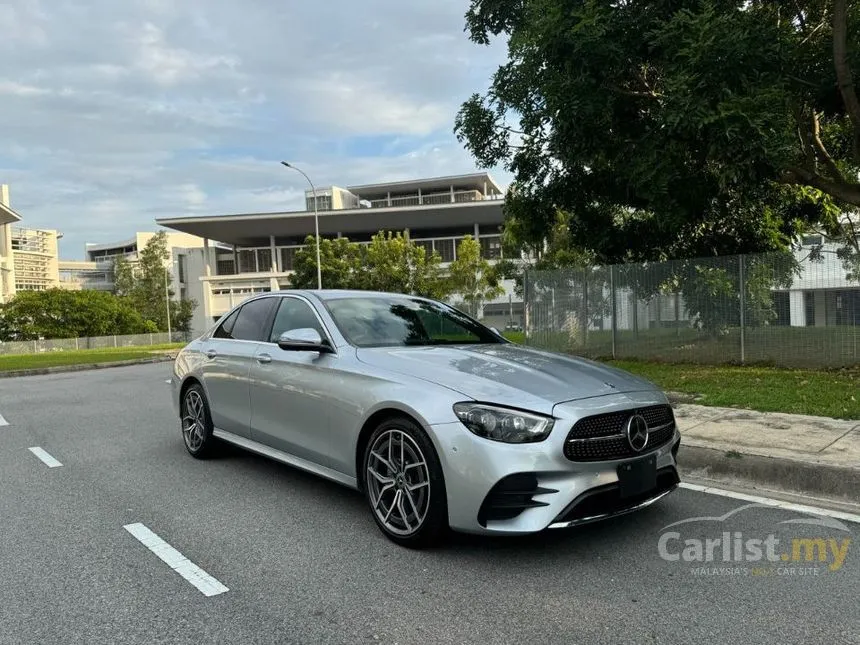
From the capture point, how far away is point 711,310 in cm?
1270

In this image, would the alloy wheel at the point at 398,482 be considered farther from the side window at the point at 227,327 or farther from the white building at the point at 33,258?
the white building at the point at 33,258

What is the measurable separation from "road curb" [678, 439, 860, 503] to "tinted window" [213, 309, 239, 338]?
4.18 metres

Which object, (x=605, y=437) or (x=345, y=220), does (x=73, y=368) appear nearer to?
(x=605, y=437)

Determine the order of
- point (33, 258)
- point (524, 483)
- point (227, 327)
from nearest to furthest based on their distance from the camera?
point (524, 483), point (227, 327), point (33, 258)

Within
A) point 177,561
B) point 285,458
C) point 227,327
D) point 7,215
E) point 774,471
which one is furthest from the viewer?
point 7,215

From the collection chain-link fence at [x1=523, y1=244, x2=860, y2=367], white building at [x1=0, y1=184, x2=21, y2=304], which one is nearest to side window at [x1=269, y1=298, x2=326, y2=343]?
chain-link fence at [x1=523, y1=244, x2=860, y2=367]

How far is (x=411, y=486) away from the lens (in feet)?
12.7

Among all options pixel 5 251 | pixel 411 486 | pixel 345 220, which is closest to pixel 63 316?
pixel 5 251

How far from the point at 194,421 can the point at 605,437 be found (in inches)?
168

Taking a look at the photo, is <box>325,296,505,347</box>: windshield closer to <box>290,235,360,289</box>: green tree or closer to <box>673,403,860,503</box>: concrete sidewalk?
<box>673,403,860,503</box>: concrete sidewalk

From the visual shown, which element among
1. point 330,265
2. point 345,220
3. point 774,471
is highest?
point 345,220

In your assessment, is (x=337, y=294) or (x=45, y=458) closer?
(x=337, y=294)

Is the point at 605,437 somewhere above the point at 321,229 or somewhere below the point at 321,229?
below

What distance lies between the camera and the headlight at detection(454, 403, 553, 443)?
138 inches
